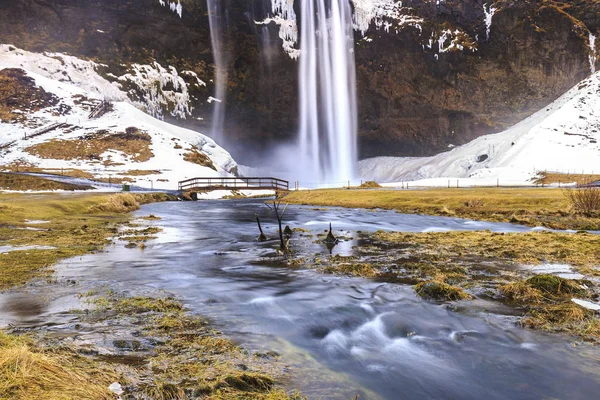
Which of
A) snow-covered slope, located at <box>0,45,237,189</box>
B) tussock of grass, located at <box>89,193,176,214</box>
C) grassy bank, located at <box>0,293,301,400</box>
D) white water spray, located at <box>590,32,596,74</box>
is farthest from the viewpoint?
white water spray, located at <box>590,32,596,74</box>

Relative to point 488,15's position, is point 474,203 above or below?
below

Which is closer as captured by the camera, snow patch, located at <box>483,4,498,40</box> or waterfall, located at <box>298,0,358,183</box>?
snow patch, located at <box>483,4,498,40</box>

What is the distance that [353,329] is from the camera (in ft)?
23.7

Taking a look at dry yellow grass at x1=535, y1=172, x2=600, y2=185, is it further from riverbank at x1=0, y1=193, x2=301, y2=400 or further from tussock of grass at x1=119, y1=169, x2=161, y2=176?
riverbank at x1=0, y1=193, x2=301, y2=400

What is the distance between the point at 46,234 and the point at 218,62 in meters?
75.1

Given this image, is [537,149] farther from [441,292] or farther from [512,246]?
[441,292]

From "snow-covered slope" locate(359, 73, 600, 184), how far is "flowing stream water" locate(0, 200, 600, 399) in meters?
59.0

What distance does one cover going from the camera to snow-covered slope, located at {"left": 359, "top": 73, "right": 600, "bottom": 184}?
65.2 m

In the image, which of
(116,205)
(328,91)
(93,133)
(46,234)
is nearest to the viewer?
(46,234)

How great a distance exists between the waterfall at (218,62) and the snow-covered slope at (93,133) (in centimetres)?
1067

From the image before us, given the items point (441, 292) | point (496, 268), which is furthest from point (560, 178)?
point (441, 292)

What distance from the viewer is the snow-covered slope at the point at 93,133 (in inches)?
2421

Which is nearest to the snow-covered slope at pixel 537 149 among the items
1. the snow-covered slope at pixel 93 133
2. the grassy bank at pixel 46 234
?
the snow-covered slope at pixel 93 133

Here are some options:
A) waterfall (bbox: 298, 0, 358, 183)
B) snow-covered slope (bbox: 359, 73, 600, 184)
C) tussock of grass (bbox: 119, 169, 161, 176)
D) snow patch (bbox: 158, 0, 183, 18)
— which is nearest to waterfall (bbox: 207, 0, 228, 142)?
snow patch (bbox: 158, 0, 183, 18)
